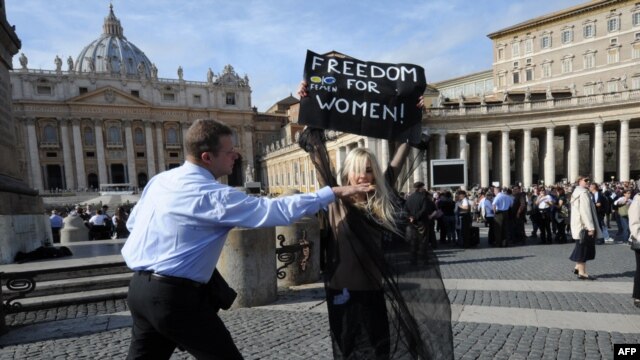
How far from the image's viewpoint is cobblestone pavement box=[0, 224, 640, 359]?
3936 millimetres

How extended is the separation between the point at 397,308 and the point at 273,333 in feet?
8.32

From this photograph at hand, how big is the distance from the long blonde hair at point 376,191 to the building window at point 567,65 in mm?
65123

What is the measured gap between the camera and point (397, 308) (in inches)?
98.0

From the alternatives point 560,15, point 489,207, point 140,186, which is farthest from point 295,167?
point 489,207

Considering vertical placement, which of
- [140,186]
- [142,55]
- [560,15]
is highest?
[142,55]

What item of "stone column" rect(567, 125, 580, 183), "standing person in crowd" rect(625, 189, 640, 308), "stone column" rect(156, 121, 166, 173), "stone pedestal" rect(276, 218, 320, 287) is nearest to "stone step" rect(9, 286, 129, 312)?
"stone pedestal" rect(276, 218, 320, 287)

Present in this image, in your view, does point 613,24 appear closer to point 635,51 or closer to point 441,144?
point 635,51

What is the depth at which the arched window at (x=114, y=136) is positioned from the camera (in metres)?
72.0

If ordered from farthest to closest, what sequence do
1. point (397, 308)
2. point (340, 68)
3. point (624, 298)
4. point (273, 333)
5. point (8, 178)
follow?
point (8, 178)
point (624, 298)
point (273, 333)
point (340, 68)
point (397, 308)

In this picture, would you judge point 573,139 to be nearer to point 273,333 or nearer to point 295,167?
point 295,167

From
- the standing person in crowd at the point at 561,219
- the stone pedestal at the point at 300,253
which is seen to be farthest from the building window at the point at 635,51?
the stone pedestal at the point at 300,253

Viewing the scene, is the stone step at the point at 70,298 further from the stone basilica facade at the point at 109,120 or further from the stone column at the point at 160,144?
the stone column at the point at 160,144

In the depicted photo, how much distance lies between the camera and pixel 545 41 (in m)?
57.0

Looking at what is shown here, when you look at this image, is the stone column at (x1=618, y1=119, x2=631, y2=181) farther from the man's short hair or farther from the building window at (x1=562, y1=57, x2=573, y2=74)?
→ the man's short hair
